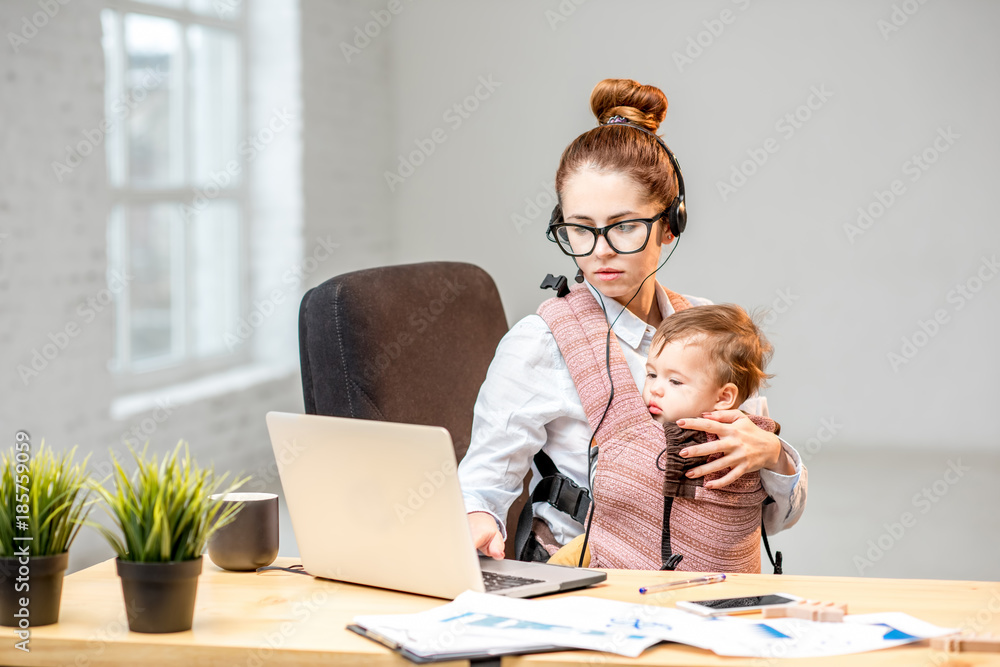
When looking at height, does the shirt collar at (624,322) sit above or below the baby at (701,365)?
above

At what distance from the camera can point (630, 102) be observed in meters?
1.79

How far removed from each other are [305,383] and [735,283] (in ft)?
13.2

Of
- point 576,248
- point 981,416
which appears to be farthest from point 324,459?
point 981,416

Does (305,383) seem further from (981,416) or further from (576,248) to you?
(981,416)

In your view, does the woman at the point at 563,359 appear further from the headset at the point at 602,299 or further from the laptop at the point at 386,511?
the laptop at the point at 386,511

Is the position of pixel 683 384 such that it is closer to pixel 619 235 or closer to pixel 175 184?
pixel 619 235

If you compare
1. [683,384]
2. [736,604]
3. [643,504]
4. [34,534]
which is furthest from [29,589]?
[683,384]

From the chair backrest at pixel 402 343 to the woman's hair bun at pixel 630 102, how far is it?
48 centimetres

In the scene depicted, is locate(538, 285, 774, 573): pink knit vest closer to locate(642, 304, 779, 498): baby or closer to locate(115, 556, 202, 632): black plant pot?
locate(642, 304, 779, 498): baby

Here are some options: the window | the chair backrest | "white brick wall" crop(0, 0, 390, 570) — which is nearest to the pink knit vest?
the chair backrest

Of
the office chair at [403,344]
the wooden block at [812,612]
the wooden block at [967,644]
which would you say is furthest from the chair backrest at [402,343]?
the wooden block at [967,644]

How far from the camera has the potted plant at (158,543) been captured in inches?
38.2

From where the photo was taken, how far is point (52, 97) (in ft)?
10.4

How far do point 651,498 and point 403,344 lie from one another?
1.89 feet
